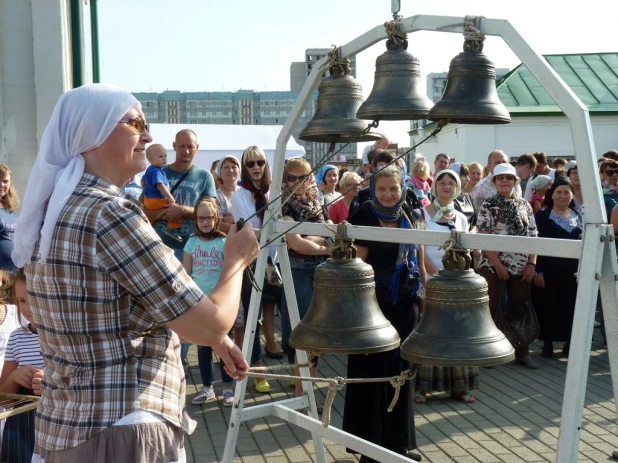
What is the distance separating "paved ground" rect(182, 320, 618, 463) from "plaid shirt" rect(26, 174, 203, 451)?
2.78 m

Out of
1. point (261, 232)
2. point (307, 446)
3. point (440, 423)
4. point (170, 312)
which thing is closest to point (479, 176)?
point (440, 423)

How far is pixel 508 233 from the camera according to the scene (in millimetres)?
6941

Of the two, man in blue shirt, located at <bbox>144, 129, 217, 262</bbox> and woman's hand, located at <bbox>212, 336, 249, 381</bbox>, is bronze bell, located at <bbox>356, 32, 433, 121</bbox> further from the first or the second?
man in blue shirt, located at <bbox>144, 129, 217, 262</bbox>

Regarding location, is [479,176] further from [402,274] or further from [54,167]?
[54,167]

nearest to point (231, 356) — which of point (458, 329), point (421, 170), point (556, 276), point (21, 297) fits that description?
point (458, 329)

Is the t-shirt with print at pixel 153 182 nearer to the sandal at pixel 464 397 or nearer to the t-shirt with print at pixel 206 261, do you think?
the t-shirt with print at pixel 206 261

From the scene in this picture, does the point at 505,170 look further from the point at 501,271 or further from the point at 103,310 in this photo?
the point at 103,310

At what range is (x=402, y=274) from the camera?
Result: 489 centimetres

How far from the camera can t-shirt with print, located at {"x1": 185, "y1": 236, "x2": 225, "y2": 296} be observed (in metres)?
6.02

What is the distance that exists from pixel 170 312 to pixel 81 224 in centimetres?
35

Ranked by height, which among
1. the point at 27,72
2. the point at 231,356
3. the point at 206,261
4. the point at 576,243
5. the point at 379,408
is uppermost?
the point at 27,72

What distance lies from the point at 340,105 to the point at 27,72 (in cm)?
445

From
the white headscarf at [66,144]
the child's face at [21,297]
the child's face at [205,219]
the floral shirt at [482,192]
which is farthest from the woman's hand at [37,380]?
the floral shirt at [482,192]

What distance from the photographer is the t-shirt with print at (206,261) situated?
19.7 ft
